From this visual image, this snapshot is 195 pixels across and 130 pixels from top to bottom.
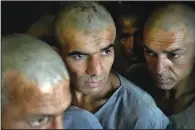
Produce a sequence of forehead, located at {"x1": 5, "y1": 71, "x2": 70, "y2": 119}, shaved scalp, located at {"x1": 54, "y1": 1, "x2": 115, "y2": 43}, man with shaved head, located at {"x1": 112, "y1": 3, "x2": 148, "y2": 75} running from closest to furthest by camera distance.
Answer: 1. forehead, located at {"x1": 5, "y1": 71, "x2": 70, "y2": 119}
2. shaved scalp, located at {"x1": 54, "y1": 1, "x2": 115, "y2": 43}
3. man with shaved head, located at {"x1": 112, "y1": 3, "x2": 148, "y2": 75}

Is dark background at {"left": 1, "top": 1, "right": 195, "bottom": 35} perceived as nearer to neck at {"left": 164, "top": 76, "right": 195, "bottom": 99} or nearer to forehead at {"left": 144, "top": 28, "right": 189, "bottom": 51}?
forehead at {"left": 144, "top": 28, "right": 189, "bottom": 51}

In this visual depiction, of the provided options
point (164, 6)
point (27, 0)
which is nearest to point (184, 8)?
point (164, 6)

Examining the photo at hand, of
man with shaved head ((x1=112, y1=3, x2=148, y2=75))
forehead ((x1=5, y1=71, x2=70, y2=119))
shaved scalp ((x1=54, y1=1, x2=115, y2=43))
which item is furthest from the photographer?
man with shaved head ((x1=112, y1=3, x2=148, y2=75))

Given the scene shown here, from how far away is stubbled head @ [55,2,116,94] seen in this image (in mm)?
729

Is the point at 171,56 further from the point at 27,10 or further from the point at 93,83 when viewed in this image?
the point at 27,10

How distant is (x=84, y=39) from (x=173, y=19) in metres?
0.19

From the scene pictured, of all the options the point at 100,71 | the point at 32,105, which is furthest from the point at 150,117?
the point at 32,105

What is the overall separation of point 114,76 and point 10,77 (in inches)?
9.6

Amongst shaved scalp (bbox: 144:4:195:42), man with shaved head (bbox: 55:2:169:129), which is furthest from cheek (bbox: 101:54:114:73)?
shaved scalp (bbox: 144:4:195:42)

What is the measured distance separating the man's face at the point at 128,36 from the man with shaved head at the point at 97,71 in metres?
0.07

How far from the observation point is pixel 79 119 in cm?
72

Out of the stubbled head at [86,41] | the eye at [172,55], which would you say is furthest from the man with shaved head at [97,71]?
the eye at [172,55]

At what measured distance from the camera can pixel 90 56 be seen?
0.74m

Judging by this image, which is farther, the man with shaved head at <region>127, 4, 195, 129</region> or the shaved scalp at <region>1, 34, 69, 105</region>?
the man with shaved head at <region>127, 4, 195, 129</region>
